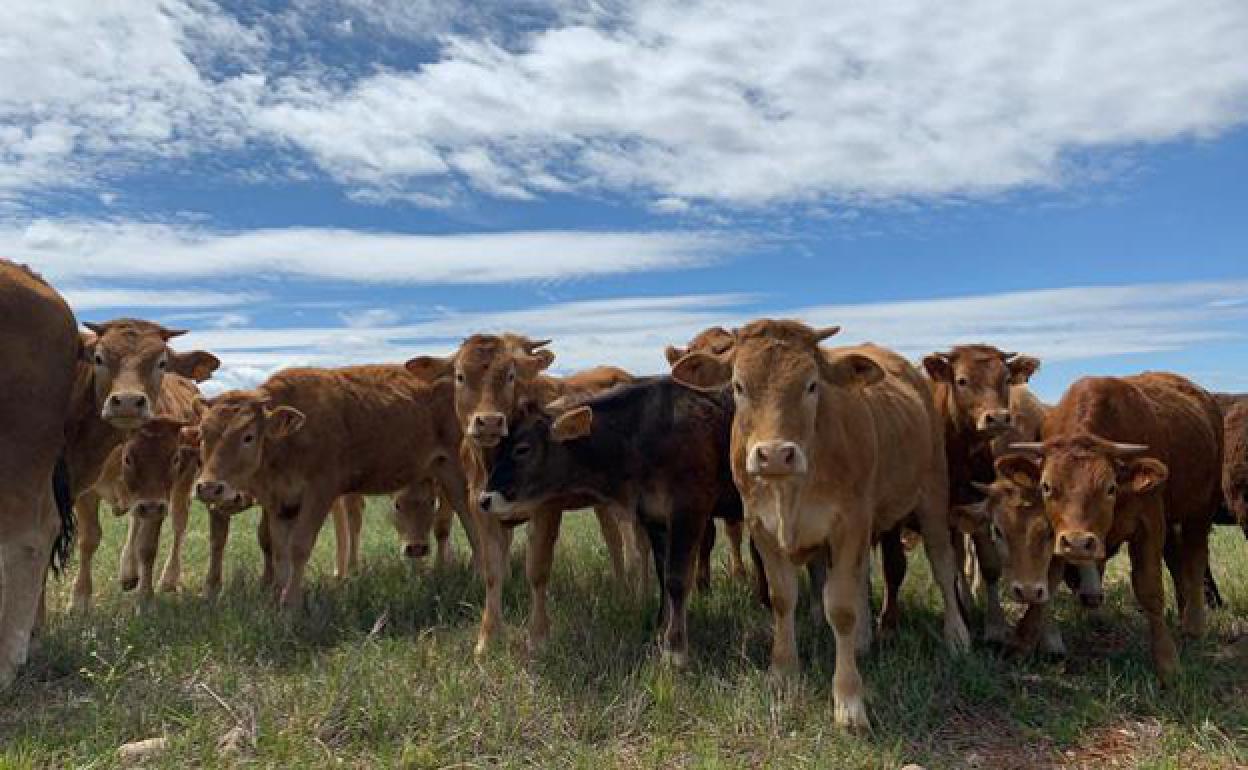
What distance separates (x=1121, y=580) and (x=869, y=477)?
4.72 m

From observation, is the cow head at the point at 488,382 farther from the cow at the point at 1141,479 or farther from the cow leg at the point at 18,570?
the cow at the point at 1141,479

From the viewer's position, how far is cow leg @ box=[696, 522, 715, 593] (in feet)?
27.7

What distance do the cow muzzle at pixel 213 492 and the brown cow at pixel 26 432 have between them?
3.95ft

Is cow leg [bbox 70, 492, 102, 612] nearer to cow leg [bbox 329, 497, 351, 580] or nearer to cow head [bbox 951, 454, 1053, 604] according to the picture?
cow leg [bbox 329, 497, 351, 580]

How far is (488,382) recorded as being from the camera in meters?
7.38

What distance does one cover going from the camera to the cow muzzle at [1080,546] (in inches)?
230

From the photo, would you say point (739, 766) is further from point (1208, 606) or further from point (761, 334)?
point (1208, 606)

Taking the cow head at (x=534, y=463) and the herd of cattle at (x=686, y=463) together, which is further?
the cow head at (x=534, y=463)

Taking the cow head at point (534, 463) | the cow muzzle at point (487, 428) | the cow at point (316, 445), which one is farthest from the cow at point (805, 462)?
the cow at point (316, 445)

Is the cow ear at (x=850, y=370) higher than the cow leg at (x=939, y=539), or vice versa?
the cow ear at (x=850, y=370)

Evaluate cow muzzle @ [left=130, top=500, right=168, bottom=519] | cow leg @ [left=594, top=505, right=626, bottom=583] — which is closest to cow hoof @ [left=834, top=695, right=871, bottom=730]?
cow leg @ [left=594, top=505, right=626, bottom=583]

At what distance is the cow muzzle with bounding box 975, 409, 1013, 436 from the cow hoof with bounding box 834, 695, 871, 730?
9.68ft

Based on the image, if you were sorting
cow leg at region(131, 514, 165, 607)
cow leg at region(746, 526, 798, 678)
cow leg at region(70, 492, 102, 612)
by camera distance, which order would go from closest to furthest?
cow leg at region(746, 526, 798, 678) < cow leg at region(131, 514, 165, 607) < cow leg at region(70, 492, 102, 612)

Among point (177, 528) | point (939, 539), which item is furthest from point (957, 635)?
point (177, 528)
